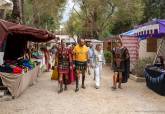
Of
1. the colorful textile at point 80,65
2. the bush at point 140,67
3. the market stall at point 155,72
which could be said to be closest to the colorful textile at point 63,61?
the colorful textile at point 80,65

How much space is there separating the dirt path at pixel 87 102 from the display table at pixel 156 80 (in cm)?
24

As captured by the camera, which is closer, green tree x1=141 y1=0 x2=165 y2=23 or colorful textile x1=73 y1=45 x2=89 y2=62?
colorful textile x1=73 y1=45 x2=89 y2=62

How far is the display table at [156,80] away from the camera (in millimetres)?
12734

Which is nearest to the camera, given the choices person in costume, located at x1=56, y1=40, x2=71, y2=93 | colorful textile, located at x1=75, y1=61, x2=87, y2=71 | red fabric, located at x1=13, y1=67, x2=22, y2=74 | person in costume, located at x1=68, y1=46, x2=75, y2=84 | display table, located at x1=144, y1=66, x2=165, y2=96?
red fabric, located at x1=13, y1=67, x2=22, y2=74

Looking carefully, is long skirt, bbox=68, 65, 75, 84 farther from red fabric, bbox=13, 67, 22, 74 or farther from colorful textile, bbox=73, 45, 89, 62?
red fabric, bbox=13, 67, 22, 74

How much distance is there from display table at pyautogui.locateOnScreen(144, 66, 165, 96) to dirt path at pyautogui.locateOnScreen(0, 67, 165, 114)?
24 centimetres

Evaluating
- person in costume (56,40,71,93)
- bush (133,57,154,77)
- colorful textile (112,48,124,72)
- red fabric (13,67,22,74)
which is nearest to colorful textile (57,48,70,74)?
person in costume (56,40,71,93)

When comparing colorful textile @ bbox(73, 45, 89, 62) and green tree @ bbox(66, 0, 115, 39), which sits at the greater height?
green tree @ bbox(66, 0, 115, 39)

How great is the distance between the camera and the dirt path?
1001 centimetres

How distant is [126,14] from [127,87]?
83.1 ft

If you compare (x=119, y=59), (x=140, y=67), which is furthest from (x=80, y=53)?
(x=140, y=67)

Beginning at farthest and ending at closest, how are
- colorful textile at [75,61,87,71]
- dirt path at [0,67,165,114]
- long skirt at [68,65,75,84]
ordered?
colorful textile at [75,61,87,71]
long skirt at [68,65,75,84]
dirt path at [0,67,165,114]

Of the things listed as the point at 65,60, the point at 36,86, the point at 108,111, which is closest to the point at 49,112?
the point at 108,111

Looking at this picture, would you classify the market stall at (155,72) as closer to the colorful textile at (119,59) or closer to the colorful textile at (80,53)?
the colorful textile at (119,59)
